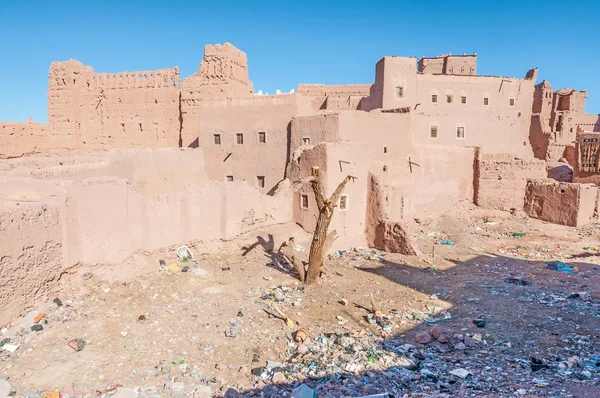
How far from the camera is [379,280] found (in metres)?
10.7

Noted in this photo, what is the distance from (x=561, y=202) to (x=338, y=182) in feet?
40.6

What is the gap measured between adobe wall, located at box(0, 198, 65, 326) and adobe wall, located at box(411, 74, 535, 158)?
19.3m

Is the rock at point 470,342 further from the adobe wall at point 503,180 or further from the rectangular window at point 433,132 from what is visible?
the rectangular window at point 433,132

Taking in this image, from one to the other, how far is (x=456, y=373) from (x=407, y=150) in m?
11.3

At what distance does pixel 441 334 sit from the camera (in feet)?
24.0

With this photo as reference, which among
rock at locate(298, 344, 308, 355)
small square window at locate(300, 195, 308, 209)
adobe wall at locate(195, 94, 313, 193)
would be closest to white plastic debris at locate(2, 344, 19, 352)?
rock at locate(298, 344, 308, 355)

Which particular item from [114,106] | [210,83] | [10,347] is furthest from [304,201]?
[114,106]

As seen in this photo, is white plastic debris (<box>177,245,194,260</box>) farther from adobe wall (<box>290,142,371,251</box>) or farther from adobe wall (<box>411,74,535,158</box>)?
adobe wall (<box>411,74,535,158</box>)

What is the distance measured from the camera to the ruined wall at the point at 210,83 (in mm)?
16766

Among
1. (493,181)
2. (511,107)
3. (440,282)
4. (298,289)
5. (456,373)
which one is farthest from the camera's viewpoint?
(511,107)

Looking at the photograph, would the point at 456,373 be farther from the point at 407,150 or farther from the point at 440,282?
the point at 407,150

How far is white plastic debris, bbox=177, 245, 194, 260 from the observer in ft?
32.6

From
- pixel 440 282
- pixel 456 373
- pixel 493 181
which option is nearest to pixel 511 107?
pixel 493 181

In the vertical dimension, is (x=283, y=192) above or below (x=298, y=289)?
above
